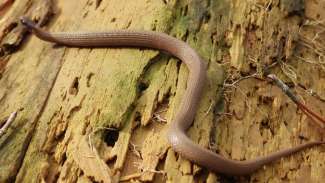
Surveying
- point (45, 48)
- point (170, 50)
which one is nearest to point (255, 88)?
point (170, 50)

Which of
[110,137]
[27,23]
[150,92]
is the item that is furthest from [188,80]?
[27,23]

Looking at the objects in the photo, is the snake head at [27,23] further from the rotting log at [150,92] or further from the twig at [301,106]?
the twig at [301,106]

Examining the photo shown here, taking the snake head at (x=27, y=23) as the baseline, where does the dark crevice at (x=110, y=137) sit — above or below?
below

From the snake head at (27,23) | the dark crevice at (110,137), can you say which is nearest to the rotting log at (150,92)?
the dark crevice at (110,137)

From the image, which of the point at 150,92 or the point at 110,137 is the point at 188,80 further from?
the point at 110,137

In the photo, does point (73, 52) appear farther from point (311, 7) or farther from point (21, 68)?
point (311, 7)

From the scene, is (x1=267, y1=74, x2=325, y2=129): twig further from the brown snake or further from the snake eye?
the snake eye
